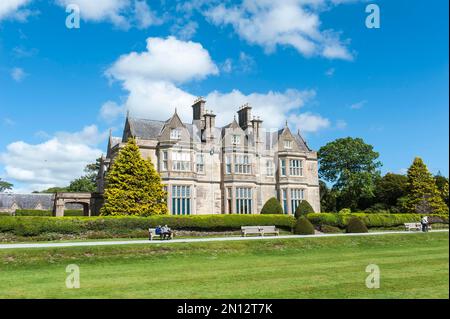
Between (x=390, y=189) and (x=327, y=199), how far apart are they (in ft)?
33.1

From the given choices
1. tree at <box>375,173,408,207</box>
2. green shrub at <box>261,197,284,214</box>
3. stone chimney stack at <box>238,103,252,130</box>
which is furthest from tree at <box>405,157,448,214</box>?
stone chimney stack at <box>238,103,252,130</box>

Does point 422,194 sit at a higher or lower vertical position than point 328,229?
higher

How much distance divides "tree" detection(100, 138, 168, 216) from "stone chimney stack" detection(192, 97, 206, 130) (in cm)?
1014

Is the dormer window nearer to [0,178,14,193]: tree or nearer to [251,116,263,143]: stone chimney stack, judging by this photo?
[251,116,263,143]: stone chimney stack

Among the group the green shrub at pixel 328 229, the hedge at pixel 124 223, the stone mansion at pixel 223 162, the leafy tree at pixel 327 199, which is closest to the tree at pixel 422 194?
the stone mansion at pixel 223 162

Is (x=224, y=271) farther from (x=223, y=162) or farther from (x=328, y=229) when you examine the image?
(x=223, y=162)

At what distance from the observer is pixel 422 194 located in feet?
144

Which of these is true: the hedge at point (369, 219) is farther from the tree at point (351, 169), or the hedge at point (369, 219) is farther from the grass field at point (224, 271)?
the tree at point (351, 169)

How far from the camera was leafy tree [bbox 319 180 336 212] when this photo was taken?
203ft

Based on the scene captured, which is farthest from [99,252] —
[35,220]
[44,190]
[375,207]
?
[44,190]

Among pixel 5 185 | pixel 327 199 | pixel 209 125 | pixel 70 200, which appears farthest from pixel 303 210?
pixel 5 185

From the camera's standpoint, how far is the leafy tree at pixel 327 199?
61.9 m

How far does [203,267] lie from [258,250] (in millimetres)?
6365

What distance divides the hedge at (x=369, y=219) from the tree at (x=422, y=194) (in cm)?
248
